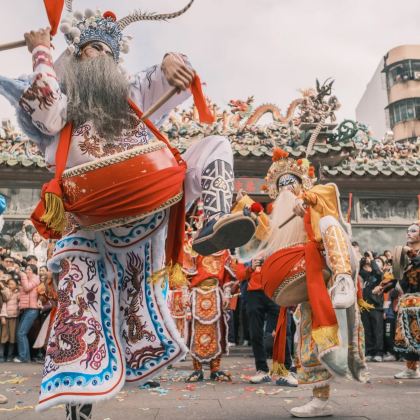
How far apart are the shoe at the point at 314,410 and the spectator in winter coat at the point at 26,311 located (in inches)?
235

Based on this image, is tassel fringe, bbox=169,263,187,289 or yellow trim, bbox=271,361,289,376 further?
yellow trim, bbox=271,361,289,376

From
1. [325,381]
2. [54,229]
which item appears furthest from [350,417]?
[54,229]

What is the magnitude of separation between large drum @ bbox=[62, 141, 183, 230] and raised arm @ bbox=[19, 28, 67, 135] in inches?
9.9

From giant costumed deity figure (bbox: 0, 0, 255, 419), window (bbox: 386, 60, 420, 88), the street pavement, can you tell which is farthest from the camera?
window (bbox: 386, 60, 420, 88)

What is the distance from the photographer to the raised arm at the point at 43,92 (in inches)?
91.0

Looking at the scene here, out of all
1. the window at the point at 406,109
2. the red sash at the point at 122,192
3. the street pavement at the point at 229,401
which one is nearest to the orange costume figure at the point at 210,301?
the street pavement at the point at 229,401

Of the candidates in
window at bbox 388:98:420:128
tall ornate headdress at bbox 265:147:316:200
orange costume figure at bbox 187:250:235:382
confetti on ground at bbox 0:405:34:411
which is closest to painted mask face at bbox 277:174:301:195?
tall ornate headdress at bbox 265:147:316:200

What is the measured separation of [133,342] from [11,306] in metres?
6.71

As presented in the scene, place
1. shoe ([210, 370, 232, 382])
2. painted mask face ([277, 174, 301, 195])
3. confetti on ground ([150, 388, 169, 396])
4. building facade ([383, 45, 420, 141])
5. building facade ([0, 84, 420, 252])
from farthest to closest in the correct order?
1. building facade ([383, 45, 420, 141])
2. building facade ([0, 84, 420, 252])
3. shoe ([210, 370, 232, 382])
4. confetti on ground ([150, 388, 169, 396])
5. painted mask face ([277, 174, 301, 195])

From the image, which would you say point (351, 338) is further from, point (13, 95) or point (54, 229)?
point (13, 95)

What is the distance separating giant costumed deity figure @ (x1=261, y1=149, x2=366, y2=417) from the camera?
3.43m

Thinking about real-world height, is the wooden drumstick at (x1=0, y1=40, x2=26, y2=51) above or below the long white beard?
above

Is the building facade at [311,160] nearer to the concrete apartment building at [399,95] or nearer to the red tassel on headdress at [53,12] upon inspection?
the red tassel on headdress at [53,12]

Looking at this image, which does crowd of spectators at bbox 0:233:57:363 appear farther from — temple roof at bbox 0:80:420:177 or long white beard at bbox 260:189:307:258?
long white beard at bbox 260:189:307:258
